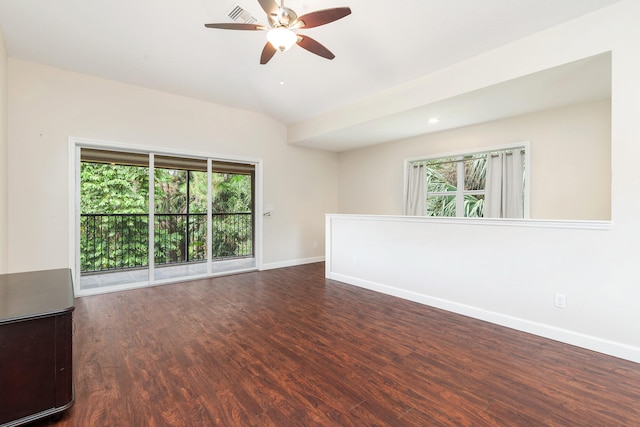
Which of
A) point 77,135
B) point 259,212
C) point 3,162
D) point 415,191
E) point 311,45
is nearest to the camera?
point 311,45

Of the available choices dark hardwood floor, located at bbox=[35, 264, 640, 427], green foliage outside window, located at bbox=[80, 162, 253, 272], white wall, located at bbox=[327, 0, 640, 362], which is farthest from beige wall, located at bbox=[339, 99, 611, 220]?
green foliage outside window, located at bbox=[80, 162, 253, 272]

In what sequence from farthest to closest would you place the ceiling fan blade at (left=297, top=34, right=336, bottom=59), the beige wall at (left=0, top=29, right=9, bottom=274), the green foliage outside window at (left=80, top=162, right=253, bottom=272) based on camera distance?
the green foliage outside window at (left=80, top=162, right=253, bottom=272), the beige wall at (left=0, top=29, right=9, bottom=274), the ceiling fan blade at (left=297, top=34, right=336, bottom=59)

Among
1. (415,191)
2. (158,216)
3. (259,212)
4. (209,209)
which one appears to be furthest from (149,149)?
(415,191)

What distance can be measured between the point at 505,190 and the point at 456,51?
7.42 feet

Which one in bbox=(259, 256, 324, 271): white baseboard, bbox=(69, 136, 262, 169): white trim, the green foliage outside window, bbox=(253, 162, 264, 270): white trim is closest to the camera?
bbox=(69, 136, 262, 169): white trim

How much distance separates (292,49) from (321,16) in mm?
1437

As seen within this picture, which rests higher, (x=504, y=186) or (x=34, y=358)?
(x=504, y=186)

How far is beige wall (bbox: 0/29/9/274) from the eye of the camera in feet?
10.4

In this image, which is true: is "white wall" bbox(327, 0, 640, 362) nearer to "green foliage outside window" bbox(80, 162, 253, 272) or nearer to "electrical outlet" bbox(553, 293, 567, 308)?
"electrical outlet" bbox(553, 293, 567, 308)

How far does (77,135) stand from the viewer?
12.8ft

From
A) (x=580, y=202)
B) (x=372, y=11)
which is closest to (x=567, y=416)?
(x=580, y=202)

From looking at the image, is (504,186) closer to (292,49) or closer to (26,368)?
(292,49)

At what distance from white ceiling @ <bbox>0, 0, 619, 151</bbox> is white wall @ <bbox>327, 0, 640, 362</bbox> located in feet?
0.58

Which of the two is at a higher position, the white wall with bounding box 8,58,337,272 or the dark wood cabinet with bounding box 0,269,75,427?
the white wall with bounding box 8,58,337,272
